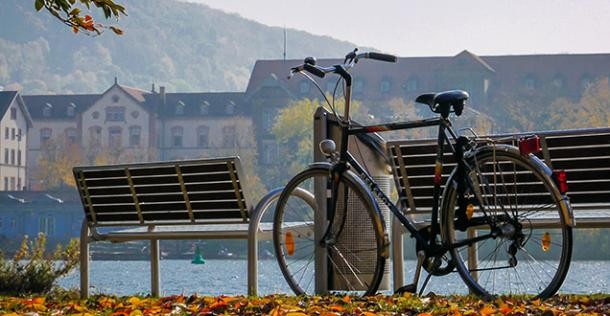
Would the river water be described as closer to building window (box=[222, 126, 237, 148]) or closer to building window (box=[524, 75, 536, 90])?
building window (box=[222, 126, 237, 148])

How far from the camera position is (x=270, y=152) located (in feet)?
335

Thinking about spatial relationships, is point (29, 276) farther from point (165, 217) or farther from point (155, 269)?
point (165, 217)

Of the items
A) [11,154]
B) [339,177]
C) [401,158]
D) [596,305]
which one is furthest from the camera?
[11,154]

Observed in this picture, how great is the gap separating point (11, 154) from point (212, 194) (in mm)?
101477

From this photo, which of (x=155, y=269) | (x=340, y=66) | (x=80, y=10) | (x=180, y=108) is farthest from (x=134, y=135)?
(x=80, y=10)

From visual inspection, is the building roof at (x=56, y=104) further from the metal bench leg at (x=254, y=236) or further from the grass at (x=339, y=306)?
the grass at (x=339, y=306)

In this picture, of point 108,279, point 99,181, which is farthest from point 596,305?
point 108,279

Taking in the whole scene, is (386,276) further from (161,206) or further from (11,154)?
(11,154)

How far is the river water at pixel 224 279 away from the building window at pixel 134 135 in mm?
31700

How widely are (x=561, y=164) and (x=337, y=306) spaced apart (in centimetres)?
167

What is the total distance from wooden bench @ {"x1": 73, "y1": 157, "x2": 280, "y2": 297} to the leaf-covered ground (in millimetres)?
1400

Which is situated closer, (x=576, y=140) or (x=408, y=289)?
(x=408, y=289)

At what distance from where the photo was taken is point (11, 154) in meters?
105

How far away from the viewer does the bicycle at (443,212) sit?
4.54 m
